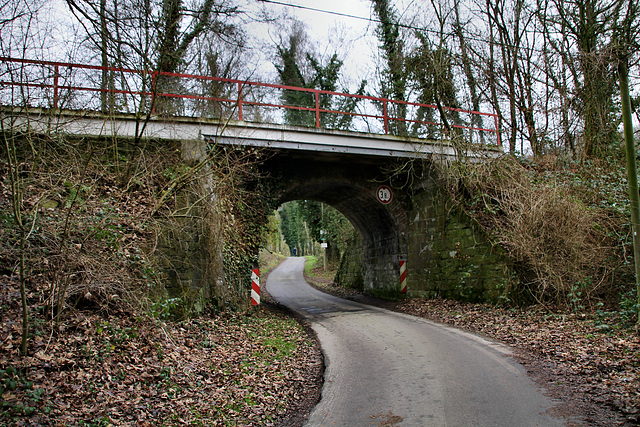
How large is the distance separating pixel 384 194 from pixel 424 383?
9.22 meters

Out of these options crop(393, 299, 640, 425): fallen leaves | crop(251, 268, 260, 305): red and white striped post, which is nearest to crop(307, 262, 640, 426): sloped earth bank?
crop(393, 299, 640, 425): fallen leaves

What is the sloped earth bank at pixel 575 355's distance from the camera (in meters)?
3.98

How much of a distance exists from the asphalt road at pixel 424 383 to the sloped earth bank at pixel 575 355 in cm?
29

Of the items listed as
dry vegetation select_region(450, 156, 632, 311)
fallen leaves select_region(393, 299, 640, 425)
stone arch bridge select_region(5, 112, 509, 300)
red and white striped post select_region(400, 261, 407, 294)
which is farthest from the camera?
red and white striped post select_region(400, 261, 407, 294)

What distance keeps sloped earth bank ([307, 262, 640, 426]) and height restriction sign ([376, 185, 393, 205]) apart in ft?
16.6

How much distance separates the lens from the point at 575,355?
5629 millimetres

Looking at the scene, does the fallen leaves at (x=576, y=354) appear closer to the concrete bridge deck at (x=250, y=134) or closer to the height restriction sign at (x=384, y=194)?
the concrete bridge deck at (x=250, y=134)

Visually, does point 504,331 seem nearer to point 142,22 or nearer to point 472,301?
point 472,301

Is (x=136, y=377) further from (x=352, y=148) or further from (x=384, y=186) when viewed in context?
(x=384, y=186)

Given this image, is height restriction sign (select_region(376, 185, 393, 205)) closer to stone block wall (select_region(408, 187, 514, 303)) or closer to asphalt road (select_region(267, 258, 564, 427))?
stone block wall (select_region(408, 187, 514, 303))

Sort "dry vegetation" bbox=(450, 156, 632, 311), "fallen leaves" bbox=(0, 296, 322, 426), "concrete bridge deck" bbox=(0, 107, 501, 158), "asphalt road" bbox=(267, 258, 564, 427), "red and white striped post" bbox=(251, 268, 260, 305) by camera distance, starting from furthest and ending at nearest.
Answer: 1. "red and white striped post" bbox=(251, 268, 260, 305)
2. "concrete bridge deck" bbox=(0, 107, 501, 158)
3. "dry vegetation" bbox=(450, 156, 632, 311)
4. "asphalt road" bbox=(267, 258, 564, 427)
5. "fallen leaves" bbox=(0, 296, 322, 426)

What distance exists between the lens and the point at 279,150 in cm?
1093

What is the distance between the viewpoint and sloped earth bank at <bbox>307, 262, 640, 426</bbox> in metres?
3.98

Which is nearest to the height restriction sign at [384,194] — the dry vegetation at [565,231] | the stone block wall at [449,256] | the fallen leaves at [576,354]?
the stone block wall at [449,256]
